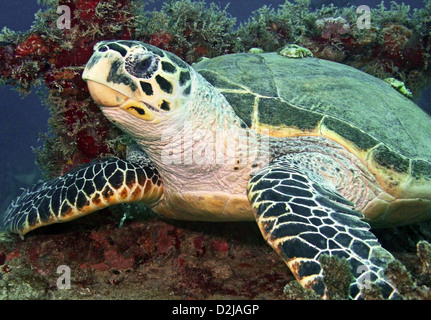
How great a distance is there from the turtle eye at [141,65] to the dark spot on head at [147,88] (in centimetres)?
4

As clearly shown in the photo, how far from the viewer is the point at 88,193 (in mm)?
2668

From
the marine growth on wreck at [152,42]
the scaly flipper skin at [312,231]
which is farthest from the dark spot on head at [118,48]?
the marine growth on wreck at [152,42]

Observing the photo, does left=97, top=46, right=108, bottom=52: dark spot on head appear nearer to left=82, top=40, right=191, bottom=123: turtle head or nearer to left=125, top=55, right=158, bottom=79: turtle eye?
left=82, top=40, right=191, bottom=123: turtle head

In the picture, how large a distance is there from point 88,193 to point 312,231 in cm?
188

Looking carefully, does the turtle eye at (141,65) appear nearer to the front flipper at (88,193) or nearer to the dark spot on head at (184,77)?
the dark spot on head at (184,77)

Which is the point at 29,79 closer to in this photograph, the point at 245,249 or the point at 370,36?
the point at 245,249

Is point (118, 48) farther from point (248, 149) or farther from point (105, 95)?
point (248, 149)

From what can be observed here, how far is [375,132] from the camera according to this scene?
8.93 ft

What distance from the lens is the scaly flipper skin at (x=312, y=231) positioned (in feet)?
5.10

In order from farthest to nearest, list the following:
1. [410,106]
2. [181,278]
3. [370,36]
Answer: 1. [370,36]
2. [410,106]
3. [181,278]

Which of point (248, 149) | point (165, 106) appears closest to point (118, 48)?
point (165, 106)

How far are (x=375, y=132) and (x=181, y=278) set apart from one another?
82.9 inches

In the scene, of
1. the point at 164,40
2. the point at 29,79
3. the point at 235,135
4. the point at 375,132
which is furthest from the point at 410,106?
the point at 29,79

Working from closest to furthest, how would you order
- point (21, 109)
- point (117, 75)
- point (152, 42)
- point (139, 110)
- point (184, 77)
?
point (117, 75), point (139, 110), point (184, 77), point (152, 42), point (21, 109)
